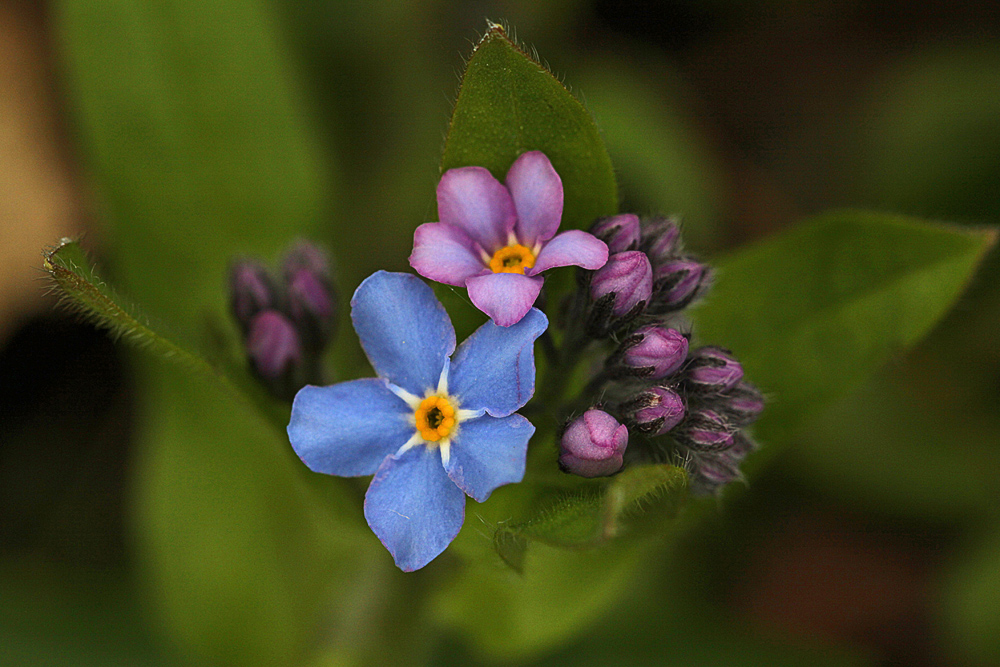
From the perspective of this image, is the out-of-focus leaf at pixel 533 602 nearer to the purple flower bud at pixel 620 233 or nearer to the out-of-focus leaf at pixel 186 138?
the purple flower bud at pixel 620 233

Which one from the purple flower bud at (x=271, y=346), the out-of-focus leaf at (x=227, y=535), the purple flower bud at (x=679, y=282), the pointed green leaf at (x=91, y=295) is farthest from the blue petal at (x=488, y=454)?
the out-of-focus leaf at (x=227, y=535)

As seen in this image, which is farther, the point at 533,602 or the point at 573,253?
the point at 533,602

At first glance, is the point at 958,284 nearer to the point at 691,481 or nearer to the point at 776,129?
the point at 691,481

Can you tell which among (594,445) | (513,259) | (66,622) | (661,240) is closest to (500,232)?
(513,259)

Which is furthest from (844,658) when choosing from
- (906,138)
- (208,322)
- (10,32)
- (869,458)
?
(10,32)

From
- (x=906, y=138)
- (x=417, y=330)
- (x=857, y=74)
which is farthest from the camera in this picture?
(x=857, y=74)

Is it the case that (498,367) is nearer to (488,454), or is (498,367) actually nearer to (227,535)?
(488,454)

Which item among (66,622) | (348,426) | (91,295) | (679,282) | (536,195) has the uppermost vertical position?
(536,195)
